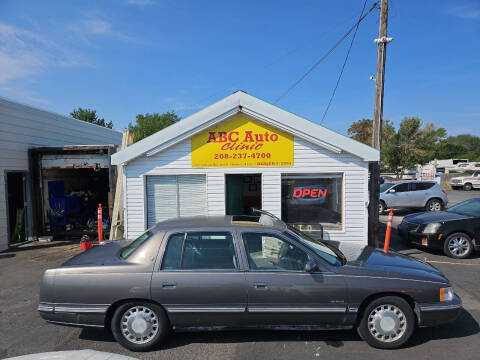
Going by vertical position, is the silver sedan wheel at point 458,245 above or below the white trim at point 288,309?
below

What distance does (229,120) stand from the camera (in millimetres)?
7496

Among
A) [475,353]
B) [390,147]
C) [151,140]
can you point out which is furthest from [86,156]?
[390,147]

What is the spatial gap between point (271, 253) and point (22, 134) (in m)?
9.23

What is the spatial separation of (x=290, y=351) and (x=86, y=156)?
857 cm

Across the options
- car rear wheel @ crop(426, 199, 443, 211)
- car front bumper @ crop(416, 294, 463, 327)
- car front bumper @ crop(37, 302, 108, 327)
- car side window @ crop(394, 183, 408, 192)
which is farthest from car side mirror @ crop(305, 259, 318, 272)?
car rear wheel @ crop(426, 199, 443, 211)

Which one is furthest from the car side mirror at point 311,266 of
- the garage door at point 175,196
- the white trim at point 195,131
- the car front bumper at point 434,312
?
the white trim at point 195,131

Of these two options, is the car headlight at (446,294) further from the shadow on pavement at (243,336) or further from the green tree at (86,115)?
the green tree at (86,115)

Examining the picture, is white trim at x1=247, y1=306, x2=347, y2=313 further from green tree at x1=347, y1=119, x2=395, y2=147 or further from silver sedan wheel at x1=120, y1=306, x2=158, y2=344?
green tree at x1=347, y1=119, x2=395, y2=147

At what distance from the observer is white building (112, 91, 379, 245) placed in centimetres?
732

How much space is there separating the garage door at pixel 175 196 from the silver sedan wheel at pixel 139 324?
4.26m

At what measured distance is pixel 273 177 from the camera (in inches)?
297

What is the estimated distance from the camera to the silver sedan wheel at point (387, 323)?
352 cm

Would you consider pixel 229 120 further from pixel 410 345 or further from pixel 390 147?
pixel 390 147

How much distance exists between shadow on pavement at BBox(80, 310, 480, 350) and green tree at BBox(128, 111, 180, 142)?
42.7 metres
